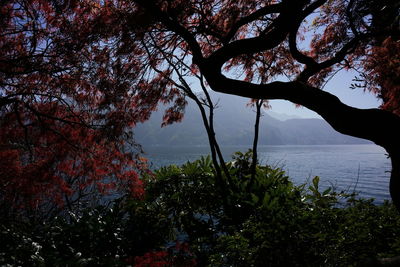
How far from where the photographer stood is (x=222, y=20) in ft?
16.1

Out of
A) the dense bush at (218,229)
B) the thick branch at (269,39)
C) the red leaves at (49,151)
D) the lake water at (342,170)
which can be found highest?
the thick branch at (269,39)

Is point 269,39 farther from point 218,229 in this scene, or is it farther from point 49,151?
point 49,151

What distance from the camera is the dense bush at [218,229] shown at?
9.69 feet

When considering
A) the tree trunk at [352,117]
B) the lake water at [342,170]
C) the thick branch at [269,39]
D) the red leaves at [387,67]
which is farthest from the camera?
the lake water at [342,170]

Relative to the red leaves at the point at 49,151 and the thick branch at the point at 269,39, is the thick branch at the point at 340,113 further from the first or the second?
the red leaves at the point at 49,151

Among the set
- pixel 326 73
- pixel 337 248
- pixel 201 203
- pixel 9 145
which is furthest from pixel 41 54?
pixel 326 73

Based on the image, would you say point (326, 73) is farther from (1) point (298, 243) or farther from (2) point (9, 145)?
(2) point (9, 145)

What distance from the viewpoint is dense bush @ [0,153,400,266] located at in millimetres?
2953

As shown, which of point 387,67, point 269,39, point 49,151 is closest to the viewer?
point 269,39

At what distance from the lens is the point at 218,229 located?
5.63 m

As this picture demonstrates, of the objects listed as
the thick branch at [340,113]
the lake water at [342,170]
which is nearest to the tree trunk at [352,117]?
the thick branch at [340,113]

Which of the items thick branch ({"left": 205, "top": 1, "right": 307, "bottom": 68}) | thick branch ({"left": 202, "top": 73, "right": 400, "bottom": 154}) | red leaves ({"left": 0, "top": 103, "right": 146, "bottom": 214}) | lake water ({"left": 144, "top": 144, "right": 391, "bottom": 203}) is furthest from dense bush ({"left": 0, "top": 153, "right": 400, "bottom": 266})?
A: thick branch ({"left": 205, "top": 1, "right": 307, "bottom": 68})

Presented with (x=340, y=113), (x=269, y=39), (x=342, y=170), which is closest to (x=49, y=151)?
(x=269, y=39)

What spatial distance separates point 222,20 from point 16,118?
5461mm
